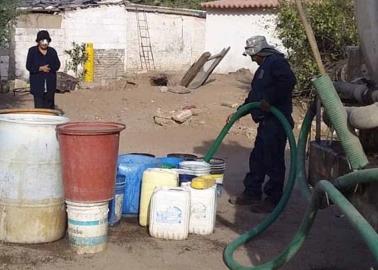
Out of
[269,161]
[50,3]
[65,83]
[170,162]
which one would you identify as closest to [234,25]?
[50,3]

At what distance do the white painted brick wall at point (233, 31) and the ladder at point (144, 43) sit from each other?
1944mm

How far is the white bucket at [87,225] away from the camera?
516 centimetres

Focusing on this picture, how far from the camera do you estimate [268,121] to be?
22.0ft

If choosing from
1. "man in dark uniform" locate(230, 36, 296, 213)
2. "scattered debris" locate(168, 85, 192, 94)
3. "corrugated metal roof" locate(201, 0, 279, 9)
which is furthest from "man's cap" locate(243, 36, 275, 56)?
"corrugated metal roof" locate(201, 0, 279, 9)

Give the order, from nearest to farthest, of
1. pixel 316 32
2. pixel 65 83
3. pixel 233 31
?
pixel 316 32, pixel 65 83, pixel 233 31

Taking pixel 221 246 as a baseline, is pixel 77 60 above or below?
above

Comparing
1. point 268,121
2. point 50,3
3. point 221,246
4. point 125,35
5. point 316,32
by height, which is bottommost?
point 221,246

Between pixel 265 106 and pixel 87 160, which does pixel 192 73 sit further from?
pixel 87 160

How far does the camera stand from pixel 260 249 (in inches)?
224

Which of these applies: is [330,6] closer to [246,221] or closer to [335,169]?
[246,221]

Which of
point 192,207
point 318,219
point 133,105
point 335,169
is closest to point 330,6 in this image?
point 133,105

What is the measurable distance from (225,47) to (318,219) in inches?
671

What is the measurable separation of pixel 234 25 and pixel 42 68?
14.2 metres

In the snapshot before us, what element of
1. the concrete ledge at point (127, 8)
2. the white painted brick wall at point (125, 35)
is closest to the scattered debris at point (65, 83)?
the concrete ledge at point (127, 8)
